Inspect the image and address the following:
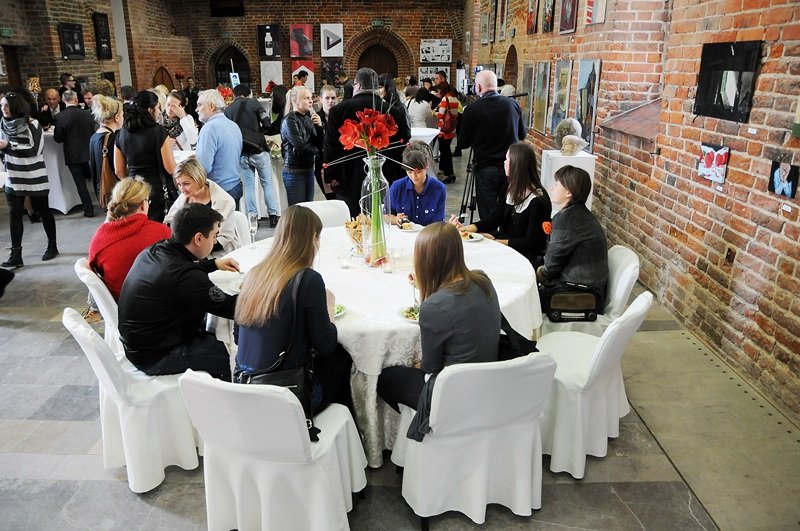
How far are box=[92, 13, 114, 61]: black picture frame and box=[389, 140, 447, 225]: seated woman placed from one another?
1091 cm

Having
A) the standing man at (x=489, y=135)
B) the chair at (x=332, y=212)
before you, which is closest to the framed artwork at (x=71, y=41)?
the standing man at (x=489, y=135)

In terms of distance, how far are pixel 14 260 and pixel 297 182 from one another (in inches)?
104

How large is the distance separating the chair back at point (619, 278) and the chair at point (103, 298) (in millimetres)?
2490

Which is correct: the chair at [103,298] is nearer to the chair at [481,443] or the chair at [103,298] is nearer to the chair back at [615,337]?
the chair at [481,443]

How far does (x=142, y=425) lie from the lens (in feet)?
8.52

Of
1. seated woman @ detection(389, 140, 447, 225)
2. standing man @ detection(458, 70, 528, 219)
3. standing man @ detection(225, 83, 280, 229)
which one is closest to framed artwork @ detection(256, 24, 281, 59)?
standing man @ detection(225, 83, 280, 229)

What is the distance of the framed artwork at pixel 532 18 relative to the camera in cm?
840

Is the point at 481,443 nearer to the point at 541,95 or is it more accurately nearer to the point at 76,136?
the point at 76,136

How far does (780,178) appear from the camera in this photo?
10.3ft

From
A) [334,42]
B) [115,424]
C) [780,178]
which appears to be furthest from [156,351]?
[334,42]

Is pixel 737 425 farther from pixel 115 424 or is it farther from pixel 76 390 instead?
pixel 76 390

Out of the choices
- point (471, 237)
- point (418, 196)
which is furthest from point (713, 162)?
point (418, 196)

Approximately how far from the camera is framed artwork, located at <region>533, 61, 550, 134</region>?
783 centimetres

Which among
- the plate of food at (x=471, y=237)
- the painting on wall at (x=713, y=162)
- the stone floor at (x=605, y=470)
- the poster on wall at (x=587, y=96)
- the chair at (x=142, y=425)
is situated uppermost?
the poster on wall at (x=587, y=96)
